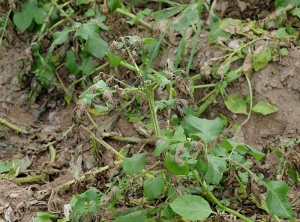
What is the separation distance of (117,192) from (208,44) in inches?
49.6

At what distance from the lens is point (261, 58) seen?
114 inches

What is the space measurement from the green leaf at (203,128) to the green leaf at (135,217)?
1.18ft

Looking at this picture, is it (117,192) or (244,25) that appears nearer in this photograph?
(117,192)

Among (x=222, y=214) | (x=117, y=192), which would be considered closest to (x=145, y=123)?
(x=117, y=192)

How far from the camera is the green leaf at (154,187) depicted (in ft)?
7.02

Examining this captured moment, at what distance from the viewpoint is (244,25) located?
3.14 m

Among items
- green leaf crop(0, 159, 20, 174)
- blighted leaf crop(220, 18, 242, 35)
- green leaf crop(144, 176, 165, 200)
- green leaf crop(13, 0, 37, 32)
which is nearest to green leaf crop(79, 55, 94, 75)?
green leaf crop(13, 0, 37, 32)

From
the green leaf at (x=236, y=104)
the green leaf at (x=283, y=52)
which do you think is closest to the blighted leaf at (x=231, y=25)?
the green leaf at (x=283, y=52)

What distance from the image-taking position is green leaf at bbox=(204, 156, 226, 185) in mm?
2035

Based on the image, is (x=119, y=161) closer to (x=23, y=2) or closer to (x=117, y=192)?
(x=117, y=192)

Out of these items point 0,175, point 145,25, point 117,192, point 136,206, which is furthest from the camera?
point 145,25

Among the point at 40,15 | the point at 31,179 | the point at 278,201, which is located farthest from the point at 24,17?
the point at 278,201

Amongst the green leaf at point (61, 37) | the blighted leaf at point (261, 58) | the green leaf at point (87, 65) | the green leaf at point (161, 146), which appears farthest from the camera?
the green leaf at point (87, 65)

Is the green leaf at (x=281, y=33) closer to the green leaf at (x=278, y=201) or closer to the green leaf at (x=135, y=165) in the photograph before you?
the green leaf at (x=278, y=201)
